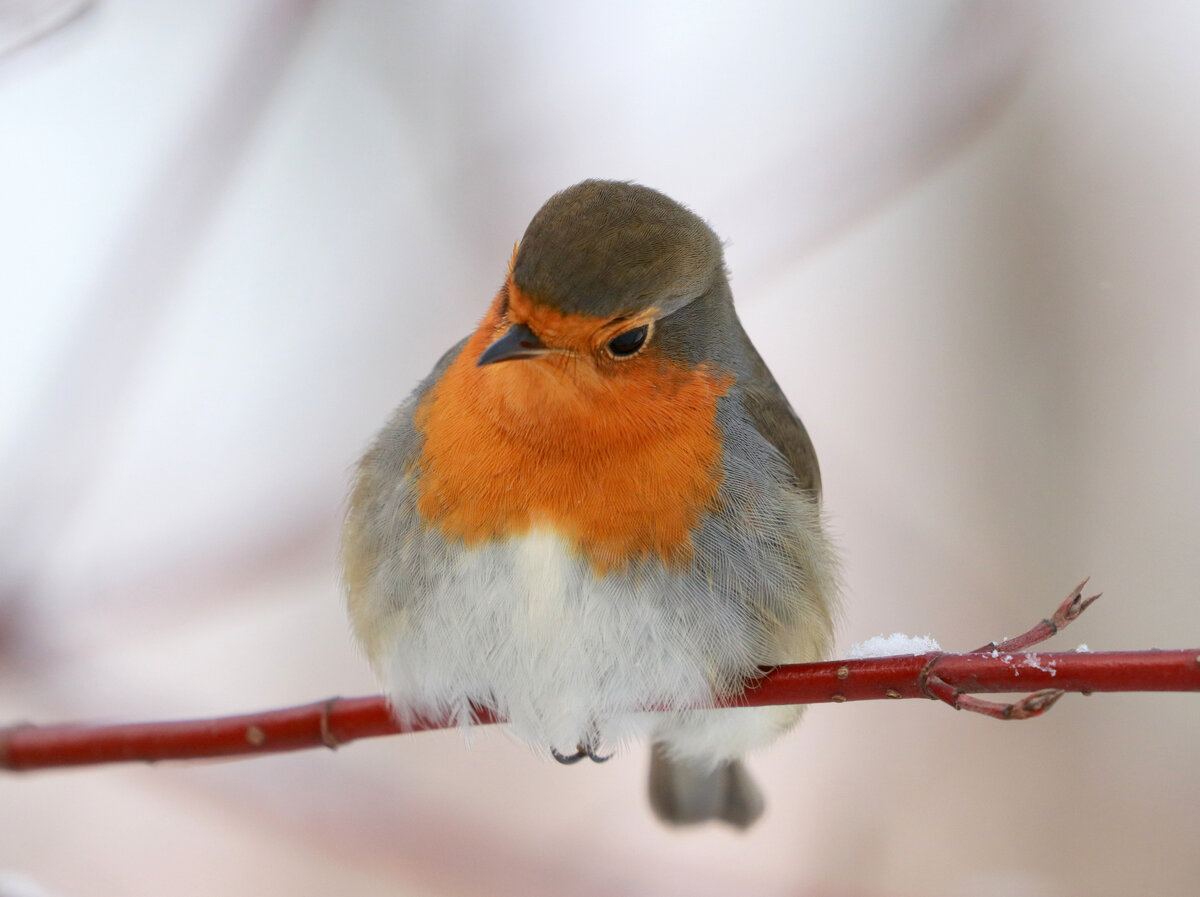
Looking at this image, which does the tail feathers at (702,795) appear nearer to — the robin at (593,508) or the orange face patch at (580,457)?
the robin at (593,508)

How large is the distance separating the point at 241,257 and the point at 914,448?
3.40 metres

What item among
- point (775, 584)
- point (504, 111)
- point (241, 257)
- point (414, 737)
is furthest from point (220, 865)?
point (504, 111)

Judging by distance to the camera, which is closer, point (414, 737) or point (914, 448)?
point (414, 737)

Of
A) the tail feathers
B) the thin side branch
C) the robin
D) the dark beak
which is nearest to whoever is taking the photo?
the thin side branch

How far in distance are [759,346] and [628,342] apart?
9.51 ft

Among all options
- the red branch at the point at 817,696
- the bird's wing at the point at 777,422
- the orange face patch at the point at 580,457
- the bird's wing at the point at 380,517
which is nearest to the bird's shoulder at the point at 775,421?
the bird's wing at the point at 777,422

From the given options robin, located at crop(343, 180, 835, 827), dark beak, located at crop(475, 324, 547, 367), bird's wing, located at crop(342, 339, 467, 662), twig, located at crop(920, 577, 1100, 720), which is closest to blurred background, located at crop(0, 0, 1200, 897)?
bird's wing, located at crop(342, 339, 467, 662)

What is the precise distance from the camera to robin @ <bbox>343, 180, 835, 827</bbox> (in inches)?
102

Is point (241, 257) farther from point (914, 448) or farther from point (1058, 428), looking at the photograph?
point (1058, 428)

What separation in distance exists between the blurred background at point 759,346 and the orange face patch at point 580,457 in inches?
57.9

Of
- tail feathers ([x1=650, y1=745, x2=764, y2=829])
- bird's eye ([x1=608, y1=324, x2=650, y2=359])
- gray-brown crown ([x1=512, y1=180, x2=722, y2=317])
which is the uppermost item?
gray-brown crown ([x1=512, y1=180, x2=722, y2=317])

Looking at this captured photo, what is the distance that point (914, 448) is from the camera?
562 cm

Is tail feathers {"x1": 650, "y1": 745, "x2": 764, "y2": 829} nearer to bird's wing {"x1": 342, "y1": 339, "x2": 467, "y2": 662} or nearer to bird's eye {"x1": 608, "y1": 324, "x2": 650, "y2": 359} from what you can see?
bird's wing {"x1": 342, "y1": 339, "x2": 467, "y2": 662}

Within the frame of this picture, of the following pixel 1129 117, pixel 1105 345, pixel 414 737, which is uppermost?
pixel 1129 117
